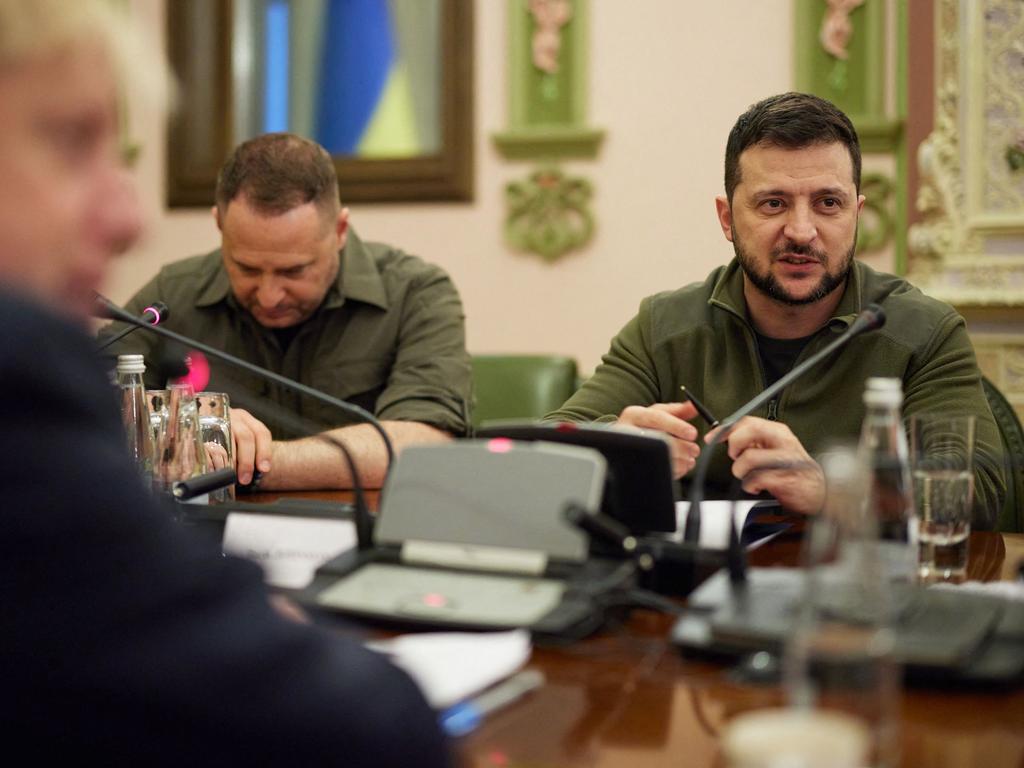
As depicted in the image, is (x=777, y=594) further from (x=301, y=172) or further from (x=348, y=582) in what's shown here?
(x=301, y=172)

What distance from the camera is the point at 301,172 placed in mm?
2438

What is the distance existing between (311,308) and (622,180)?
1474mm

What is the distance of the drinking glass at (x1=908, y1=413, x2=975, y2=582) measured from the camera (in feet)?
4.55

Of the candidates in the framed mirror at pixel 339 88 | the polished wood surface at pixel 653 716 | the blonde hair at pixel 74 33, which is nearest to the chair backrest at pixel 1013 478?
the polished wood surface at pixel 653 716

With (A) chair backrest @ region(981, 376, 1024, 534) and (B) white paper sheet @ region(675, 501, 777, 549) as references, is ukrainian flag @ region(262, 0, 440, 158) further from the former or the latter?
(B) white paper sheet @ region(675, 501, 777, 549)

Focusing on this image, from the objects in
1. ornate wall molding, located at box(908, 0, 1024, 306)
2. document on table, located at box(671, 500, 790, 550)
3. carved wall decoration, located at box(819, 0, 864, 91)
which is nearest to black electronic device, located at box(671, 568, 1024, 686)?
document on table, located at box(671, 500, 790, 550)

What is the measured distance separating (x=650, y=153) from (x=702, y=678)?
2867 mm

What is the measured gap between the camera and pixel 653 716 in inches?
35.5

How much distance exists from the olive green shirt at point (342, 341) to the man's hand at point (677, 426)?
85 centimetres

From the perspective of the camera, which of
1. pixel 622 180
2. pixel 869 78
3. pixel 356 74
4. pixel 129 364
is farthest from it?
pixel 356 74

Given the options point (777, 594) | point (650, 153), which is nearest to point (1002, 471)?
point (777, 594)

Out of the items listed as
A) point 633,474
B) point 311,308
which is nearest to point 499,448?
point 633,474

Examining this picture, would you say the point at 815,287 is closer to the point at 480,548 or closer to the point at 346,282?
the point at 346,282

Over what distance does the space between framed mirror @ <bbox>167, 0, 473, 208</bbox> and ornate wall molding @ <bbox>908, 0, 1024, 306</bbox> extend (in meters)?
1.42
